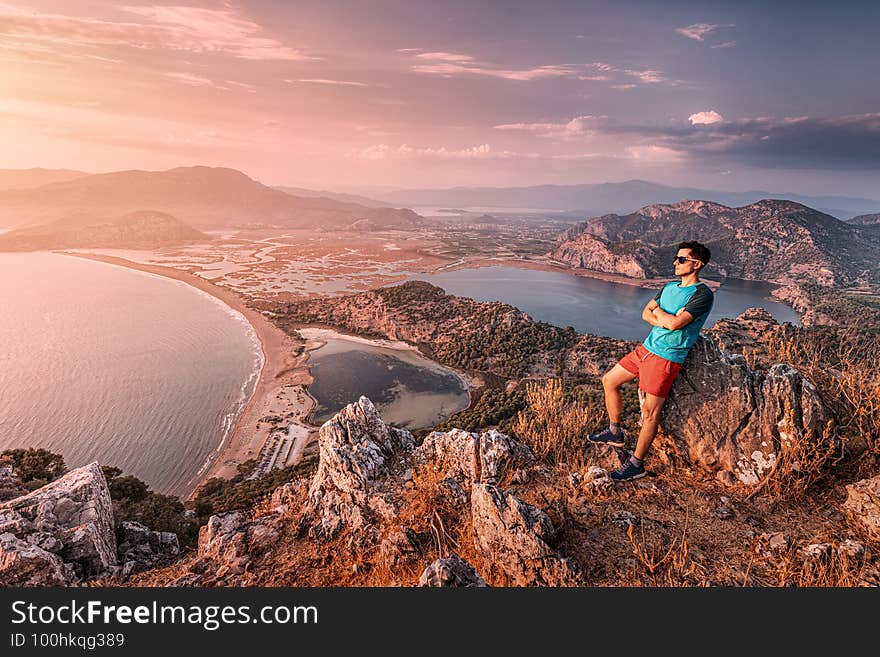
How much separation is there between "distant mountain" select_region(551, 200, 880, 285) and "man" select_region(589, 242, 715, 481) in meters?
133

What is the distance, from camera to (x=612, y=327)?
229 ft

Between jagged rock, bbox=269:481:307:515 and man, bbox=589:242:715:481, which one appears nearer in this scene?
man, bbox=589:242:715:481

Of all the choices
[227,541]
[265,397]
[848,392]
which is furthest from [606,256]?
[227,541]

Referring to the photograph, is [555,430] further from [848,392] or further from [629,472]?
[848,392]

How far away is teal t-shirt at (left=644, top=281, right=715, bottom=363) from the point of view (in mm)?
4969

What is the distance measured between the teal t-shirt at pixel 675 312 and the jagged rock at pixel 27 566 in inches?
421

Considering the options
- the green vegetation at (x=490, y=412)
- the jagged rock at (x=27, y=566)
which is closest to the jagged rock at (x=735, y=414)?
the jagged rock at (x=27, y=566)

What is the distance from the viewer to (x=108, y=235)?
128500 millimetres

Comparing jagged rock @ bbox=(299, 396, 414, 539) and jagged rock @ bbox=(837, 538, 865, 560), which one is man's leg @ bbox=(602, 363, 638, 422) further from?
jagged rock @ bbox=(299, 396, 414, 539)

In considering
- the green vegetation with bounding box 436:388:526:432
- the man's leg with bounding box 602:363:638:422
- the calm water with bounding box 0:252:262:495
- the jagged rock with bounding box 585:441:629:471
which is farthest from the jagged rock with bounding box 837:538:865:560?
the calm water with bounding box 0:252:262:495

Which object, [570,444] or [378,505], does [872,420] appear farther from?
[378,505]

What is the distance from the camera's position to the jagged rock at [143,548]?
322 inches

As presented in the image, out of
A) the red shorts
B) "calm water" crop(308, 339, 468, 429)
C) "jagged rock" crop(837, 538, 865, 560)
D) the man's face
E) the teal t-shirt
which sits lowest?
"calm water" crop(308, 339, 468, 429)

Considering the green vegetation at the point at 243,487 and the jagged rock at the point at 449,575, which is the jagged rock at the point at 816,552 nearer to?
the jagged rock at the point at 449,575
